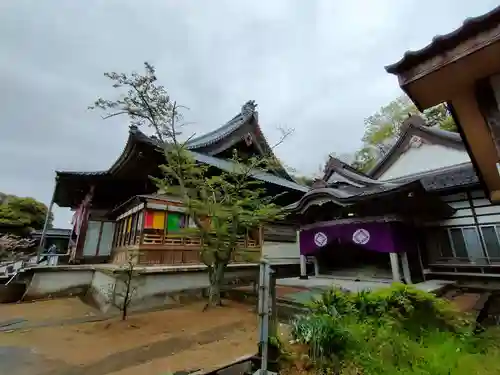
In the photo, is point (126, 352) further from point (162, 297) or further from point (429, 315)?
point (429, 315)

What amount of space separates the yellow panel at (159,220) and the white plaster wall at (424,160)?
12769 mm

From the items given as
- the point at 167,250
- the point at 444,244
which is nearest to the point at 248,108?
the point at 167,250

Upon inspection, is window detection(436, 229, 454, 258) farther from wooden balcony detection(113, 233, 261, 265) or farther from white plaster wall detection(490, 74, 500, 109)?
white plaster wall detection(490, 74, 500, 109)

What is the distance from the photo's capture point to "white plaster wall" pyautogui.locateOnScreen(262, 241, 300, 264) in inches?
498

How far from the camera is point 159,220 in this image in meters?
9.52

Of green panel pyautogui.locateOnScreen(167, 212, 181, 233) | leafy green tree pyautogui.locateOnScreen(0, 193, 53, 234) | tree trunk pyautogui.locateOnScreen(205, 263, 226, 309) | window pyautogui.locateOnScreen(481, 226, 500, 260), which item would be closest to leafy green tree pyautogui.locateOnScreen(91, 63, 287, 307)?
tree trunk pyautogui.locateOnScreen(205, 263, 226, 309)

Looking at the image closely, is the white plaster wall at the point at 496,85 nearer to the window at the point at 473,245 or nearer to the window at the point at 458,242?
the window at the point at 473,245

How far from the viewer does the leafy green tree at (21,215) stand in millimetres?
21727

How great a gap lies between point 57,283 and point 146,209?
414 cm

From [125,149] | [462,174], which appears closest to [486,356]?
[462,174]

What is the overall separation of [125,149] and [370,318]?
9.59 m

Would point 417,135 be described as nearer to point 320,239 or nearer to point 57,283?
point 320,239

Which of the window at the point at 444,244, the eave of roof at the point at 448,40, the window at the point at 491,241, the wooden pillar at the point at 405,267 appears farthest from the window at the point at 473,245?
the eave of roof at the point at 448,40

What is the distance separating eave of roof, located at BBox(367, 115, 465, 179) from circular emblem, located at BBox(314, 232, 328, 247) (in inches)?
322
